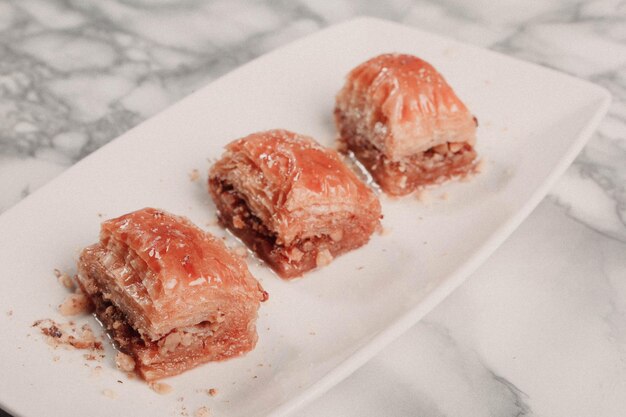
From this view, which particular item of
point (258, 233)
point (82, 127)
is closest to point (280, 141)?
point (258, 233)

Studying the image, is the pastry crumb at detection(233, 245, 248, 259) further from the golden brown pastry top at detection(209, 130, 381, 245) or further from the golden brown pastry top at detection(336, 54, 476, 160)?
the golden brown pastry top at detection(336, 54, 476, 160)

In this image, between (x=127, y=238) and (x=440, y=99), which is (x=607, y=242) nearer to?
(x=440, y=99)

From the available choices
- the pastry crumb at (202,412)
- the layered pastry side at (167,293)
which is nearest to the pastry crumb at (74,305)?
the layered pastry side at (167,293)

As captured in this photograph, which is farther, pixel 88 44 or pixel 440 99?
pixel 88 44

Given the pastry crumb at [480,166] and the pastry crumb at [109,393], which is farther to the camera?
the pastry crumb at [480,166]

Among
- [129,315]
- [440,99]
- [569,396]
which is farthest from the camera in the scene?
[440,99]

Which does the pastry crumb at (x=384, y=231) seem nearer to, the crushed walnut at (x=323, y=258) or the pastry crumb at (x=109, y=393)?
the crushed walnut at (x=323, y=258)
